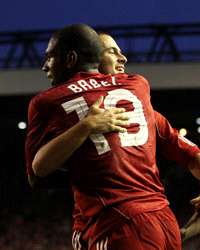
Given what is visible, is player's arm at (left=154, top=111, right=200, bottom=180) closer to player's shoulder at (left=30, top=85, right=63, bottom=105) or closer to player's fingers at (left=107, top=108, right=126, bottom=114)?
player's fingers at (left=107, top=108, right=126, bottom=114)

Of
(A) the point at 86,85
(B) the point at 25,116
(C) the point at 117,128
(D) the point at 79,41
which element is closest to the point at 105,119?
(C) the point at 117,128

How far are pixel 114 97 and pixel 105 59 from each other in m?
0.30

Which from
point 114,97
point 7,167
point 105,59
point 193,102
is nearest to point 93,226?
point 114,97

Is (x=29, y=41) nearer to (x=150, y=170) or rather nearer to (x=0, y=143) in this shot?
(x=0, y=143)

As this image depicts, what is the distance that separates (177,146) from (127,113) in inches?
14.5

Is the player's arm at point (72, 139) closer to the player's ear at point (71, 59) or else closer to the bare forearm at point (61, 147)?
the bare forearm at point (61, 147)

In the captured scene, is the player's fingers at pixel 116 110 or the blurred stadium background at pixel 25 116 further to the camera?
the blurred stadium background at pixel 25 116

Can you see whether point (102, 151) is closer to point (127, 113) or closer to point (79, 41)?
point (127, 113)

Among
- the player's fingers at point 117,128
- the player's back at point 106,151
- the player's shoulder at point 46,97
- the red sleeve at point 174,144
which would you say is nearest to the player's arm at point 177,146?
the red sleeve at point 174,144

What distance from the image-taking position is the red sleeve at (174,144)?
2422 millimetres

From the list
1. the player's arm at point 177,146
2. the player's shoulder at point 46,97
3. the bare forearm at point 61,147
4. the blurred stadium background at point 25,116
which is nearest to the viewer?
the bare forearm at point 61,147

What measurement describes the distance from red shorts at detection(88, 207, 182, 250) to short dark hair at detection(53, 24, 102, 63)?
54 centimetres

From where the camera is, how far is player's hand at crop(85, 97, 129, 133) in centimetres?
202

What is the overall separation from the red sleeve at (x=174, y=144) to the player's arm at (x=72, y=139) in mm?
382
